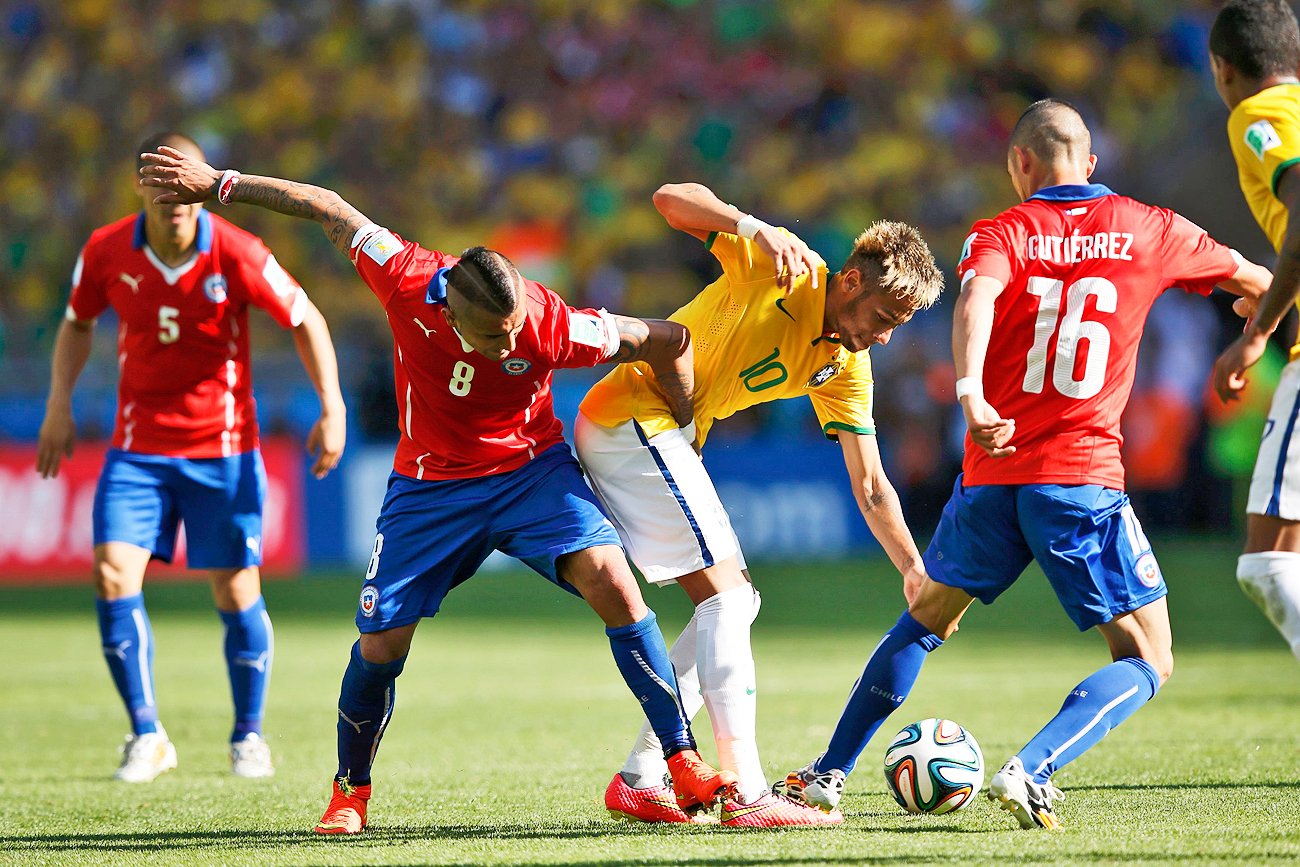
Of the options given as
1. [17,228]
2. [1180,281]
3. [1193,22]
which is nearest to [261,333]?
[17,228]

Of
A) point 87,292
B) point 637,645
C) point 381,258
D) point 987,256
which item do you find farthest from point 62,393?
point 987,256

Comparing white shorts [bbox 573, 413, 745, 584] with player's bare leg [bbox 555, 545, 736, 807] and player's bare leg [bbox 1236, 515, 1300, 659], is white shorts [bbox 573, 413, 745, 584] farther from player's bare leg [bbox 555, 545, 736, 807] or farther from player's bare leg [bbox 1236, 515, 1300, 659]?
player's bare leg [bbox 1236, 515, 1300, 659]

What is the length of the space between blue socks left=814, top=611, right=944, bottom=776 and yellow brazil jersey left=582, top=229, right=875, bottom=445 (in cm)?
88

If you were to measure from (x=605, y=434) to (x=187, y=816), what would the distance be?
1889mm

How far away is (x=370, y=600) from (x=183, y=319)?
7.79ft

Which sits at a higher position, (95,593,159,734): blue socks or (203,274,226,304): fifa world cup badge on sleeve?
(203,274,226,304): fifa world cup badge on sleeve

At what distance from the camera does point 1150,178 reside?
18203mm

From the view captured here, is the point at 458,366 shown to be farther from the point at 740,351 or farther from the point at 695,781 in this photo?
the point at 695,781

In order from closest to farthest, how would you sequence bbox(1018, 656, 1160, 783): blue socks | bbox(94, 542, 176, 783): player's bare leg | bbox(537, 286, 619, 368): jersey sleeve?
bbox(1018, 656, 1160, 783): blue socks < bbox(537, 286, 619, 368): jersey sleeve < bbox(94, 542, 176, 783): player's bare leg

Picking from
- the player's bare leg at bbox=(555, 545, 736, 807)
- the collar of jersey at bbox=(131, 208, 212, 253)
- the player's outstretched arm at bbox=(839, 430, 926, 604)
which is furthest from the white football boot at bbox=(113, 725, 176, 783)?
the player's outstretched arm at bbox=(839, 430, 926, 604)

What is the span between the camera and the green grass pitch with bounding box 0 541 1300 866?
423 centimetres

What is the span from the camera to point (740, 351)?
4953 mm

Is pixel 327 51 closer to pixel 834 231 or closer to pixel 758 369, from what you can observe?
pixel 834 231

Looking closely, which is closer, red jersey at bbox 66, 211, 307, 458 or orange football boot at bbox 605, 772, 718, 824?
orange football boot at bbox 605, 772, 718, 824
